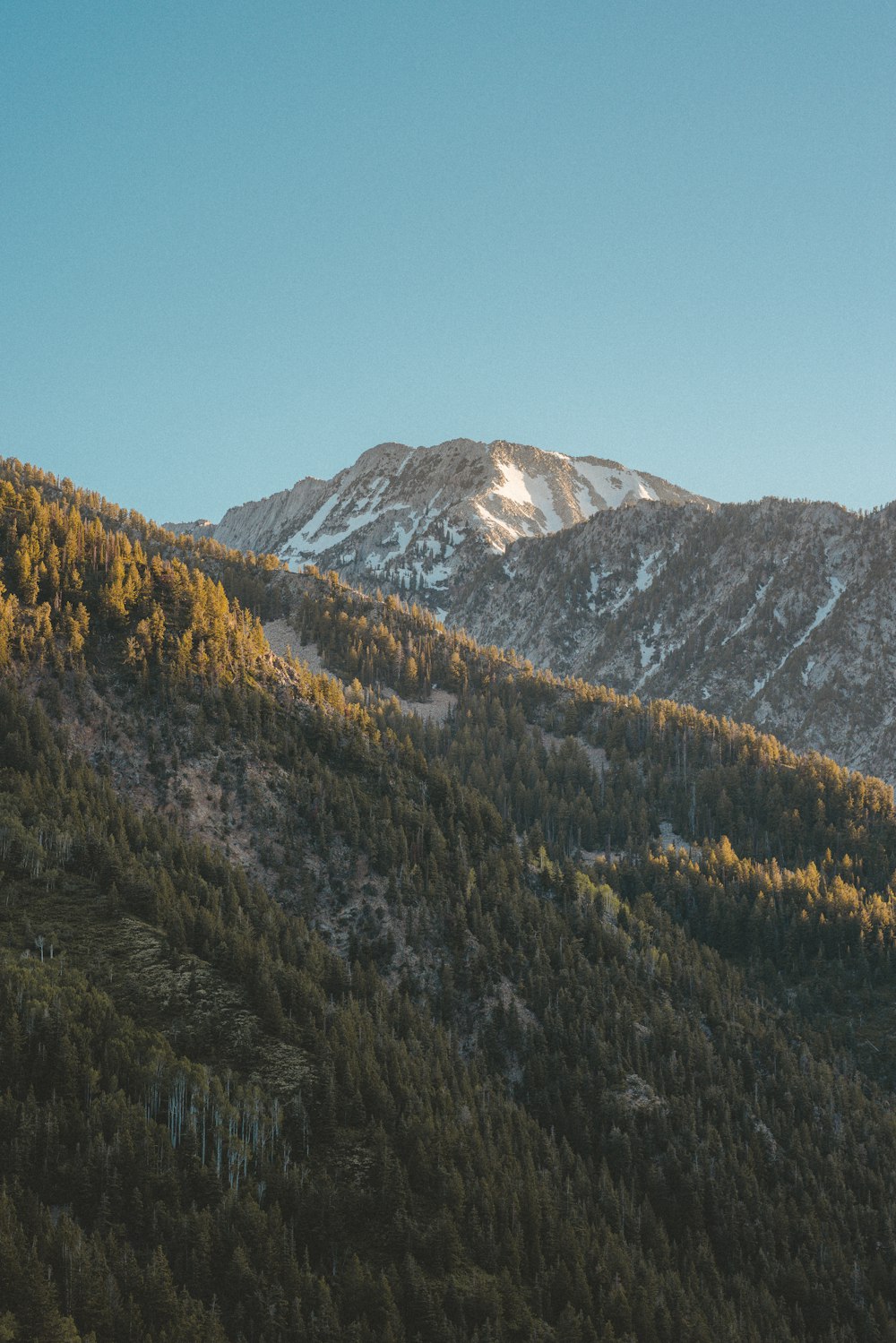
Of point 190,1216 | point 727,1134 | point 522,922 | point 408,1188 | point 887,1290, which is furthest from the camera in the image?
point 522,922

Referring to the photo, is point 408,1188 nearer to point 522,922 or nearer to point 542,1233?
point 542,1233

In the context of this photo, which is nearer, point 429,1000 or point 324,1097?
point 324,1097

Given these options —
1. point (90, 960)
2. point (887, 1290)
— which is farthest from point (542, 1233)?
point (90, 960)

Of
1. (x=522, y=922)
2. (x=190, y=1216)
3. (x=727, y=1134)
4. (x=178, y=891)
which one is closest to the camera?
(x=190, y=1216)

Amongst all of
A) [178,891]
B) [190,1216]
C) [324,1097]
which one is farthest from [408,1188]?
[178,891]

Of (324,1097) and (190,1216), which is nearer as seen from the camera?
(190,1216)

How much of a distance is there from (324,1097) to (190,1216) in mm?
28406

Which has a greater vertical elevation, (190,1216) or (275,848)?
(275,848)

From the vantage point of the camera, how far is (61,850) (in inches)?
5773

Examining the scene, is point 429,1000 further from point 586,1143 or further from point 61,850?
point 61,850

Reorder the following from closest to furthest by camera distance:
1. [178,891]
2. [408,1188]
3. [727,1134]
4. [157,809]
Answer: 1. [408,1188]
2. [178,891]
3. [727,1134]
4. [157,809]

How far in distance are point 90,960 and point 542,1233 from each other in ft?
201

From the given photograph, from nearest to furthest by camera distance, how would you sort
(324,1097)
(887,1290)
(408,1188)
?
(408,1188)
(324,1097)
(887,1290)

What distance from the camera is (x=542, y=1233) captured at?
122375mm
